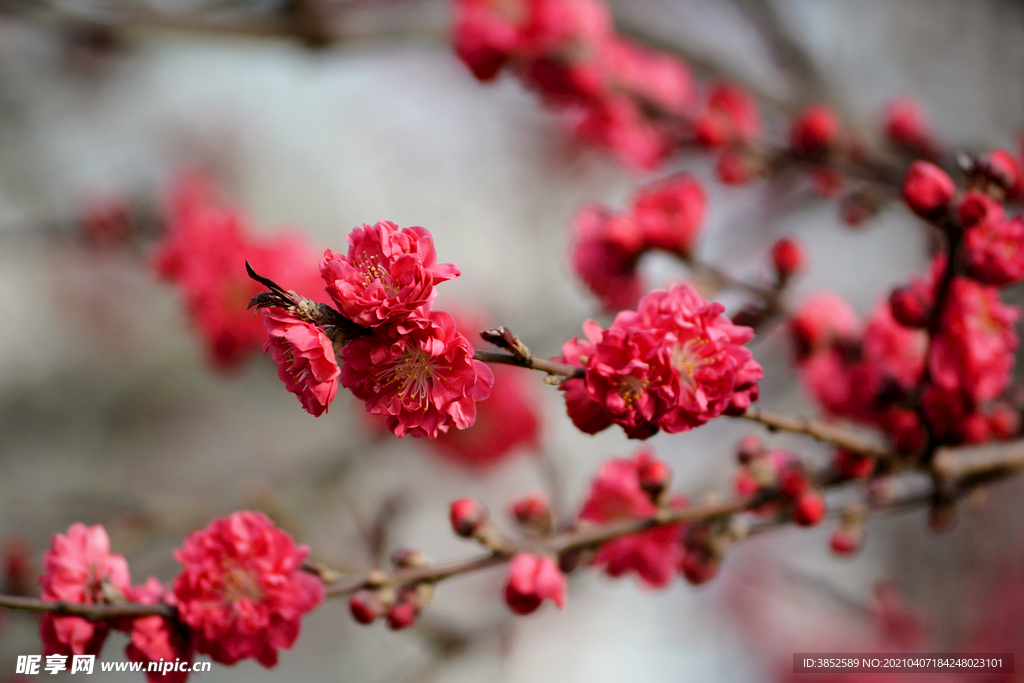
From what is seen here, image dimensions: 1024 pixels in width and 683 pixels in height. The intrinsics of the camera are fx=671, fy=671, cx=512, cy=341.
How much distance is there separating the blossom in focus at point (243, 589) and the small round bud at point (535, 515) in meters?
0.34

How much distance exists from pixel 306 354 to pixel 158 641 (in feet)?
1.71

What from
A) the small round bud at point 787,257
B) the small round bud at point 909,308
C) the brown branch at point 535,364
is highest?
the small round bud at point 787,257

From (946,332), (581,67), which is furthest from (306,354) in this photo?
(581,67)

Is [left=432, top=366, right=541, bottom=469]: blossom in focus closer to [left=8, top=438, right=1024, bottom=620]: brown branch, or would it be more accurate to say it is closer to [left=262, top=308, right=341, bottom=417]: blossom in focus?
[left=8, top=438, right=1024, bottom=620]: brown branch

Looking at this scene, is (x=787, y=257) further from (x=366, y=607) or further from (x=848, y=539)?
(x=366, y=607)

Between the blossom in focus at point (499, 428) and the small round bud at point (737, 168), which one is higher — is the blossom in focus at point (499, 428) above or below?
below

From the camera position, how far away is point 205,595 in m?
0.92

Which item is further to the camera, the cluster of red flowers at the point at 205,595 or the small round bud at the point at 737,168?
the small round bud at the point at 737,168

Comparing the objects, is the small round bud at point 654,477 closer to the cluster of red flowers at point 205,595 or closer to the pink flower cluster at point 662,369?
the pink flower cluster at point 662,369

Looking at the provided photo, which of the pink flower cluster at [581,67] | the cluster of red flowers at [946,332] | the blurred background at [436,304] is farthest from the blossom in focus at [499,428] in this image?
the cluster of red flowers at [946,332]

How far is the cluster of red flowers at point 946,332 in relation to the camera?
948 millimetres

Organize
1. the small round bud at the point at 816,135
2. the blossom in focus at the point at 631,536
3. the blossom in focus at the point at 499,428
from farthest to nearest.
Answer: the blossom in focus at the point at 499,428 < the small round bud at the point at 816,135 < the blossom in focus at the point at 631,536

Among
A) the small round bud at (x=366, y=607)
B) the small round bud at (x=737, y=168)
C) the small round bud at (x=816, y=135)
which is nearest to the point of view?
the small round bud at (x=366, y=607)

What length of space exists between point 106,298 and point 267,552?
16.4ft
